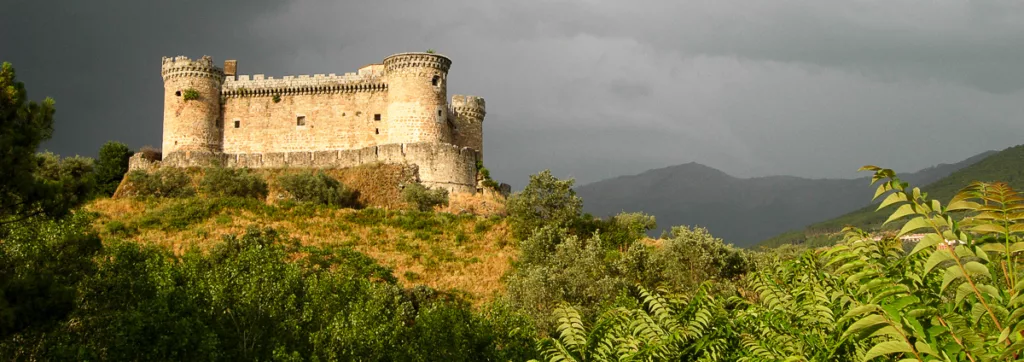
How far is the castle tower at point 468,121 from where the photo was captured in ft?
147

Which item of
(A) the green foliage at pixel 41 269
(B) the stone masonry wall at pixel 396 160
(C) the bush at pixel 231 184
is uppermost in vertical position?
(B) the stone masonry wall at pixel 396 160

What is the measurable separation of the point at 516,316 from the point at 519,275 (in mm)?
6256

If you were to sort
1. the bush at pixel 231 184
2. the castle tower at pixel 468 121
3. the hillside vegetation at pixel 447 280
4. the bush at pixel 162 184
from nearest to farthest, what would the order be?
the hillside vegetation at pixel 447 280 → the bush at pixel 231 184 → the bush at pixel 162 184 → the castle tower at pixel 468 121

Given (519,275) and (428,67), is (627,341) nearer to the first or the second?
(519,275)

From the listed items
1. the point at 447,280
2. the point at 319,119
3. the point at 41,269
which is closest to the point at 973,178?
the point at 319,119

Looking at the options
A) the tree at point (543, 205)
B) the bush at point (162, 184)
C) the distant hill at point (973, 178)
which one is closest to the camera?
the tree at point (543, 205)

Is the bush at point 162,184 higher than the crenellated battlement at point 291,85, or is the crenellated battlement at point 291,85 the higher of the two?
the crenellated battlement at point 291,85

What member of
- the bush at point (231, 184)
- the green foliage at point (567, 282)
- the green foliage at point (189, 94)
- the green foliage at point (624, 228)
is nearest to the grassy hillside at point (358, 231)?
the bush at point (231, 184)

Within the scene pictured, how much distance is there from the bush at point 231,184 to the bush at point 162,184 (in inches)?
31.9

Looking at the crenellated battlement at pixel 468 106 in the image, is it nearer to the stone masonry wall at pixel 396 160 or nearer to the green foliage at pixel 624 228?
the stone masonry wall at pixel 396 160

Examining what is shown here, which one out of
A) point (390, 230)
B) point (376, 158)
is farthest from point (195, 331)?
point (376, 158)

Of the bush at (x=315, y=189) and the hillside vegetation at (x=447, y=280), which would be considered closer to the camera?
the hillside vegetation at (x=447, y=280)

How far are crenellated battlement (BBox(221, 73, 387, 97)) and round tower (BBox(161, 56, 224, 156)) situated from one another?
114 centimetres

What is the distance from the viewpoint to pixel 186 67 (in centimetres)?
4134
